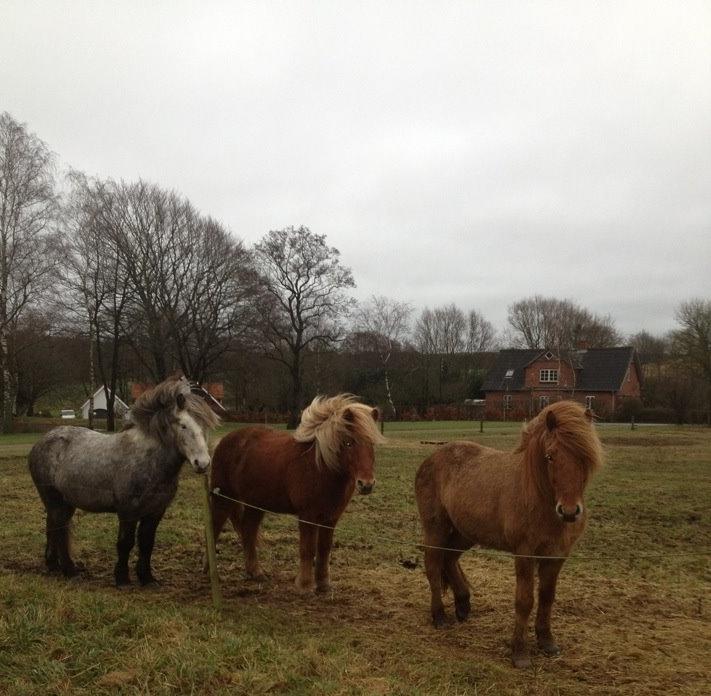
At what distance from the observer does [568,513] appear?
14.6 feet

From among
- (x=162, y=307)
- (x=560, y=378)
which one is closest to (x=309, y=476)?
(x=162, y=307)

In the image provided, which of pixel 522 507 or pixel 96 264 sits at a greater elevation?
pixel 96 264

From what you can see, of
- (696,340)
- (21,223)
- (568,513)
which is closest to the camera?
(568,513)

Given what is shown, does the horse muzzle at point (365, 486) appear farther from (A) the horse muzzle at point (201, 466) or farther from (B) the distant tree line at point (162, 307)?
(B) the distant tree line at point (162, 307)

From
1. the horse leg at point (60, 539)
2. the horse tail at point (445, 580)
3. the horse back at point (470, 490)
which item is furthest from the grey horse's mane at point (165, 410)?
the horse tail at point (445, 580)

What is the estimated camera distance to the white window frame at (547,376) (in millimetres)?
56562

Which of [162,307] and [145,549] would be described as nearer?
[145,549]

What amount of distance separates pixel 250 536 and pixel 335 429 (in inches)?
73.4

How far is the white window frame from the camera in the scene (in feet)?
186

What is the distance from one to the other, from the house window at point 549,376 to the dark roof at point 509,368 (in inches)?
64.2

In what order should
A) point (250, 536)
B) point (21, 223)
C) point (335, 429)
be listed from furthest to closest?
1. point (21, 223)
2. point (250, 536)
3. point (335, 429)

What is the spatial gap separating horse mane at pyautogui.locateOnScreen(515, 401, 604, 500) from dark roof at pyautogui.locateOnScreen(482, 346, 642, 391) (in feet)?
176

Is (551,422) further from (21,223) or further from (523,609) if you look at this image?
(21,223)

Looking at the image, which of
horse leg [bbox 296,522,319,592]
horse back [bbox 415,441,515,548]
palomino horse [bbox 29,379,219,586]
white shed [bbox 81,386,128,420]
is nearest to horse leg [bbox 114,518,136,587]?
palomino horse [bbox 29,379,219,586]
